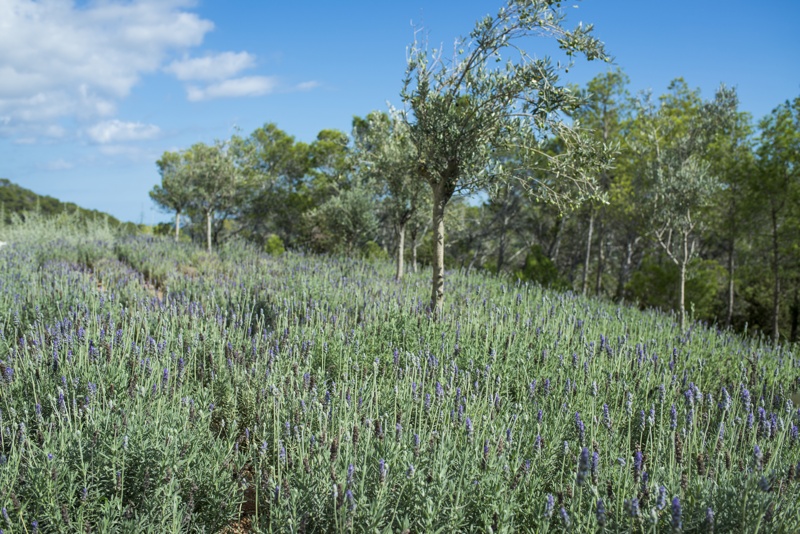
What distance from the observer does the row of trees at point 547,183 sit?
269 inches

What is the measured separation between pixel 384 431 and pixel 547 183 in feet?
17.9

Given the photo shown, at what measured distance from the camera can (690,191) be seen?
11781 millimetres

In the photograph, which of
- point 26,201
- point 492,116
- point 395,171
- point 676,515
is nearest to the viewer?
point 676,515

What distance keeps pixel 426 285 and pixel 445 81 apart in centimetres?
481

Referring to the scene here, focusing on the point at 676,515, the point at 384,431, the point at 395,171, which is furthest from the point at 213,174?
the point at 676,515

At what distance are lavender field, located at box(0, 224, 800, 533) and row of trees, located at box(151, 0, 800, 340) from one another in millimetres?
2517

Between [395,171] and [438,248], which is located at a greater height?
[395,171]

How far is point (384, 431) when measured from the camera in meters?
3.28

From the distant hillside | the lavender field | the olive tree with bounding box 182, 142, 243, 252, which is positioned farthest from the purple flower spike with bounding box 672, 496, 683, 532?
the distant hillside

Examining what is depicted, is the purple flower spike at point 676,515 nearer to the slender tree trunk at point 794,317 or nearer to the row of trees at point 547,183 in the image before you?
the row of trees at point 547,183

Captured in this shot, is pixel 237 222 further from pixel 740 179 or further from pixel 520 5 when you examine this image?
pixel 520 5

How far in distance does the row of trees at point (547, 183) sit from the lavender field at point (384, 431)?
2.52m

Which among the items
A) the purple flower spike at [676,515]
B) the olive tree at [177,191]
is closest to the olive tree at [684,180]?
the purple flower spike at [676,515]

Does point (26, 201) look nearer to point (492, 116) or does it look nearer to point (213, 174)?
point (213, 174)
